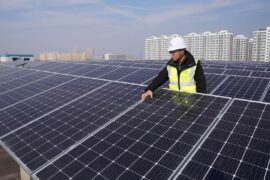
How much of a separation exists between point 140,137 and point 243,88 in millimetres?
9144

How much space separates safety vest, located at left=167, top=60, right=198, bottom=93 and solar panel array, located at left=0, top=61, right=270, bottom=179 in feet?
1.46

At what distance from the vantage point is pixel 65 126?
18.8ft

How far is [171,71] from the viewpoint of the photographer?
6730mm

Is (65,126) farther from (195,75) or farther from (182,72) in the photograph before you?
(195,75)

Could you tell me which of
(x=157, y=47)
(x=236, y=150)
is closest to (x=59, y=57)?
(x=157, y=47)

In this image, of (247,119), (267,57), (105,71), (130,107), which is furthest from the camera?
(267,57)

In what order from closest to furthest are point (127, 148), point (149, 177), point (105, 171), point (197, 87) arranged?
point (149, 177)
point (105, 171)
point (127, 148)
point (197, 87)

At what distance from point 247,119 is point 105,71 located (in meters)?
13.5

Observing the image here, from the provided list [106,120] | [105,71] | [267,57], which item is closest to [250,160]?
[106,120]

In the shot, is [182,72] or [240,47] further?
[240,47]

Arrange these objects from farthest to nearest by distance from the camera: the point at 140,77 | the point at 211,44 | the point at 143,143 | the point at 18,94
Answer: the point at 211,44
the point at 140,77
the point at 18,94
the point at 143,143

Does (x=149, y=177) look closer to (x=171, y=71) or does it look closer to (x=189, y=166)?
(x=189, y=166)

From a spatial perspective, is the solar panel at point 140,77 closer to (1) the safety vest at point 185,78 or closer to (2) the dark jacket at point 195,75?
(1) the safety vest at point 185,78

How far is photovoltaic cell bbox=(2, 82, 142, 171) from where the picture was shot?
15.9 ft
